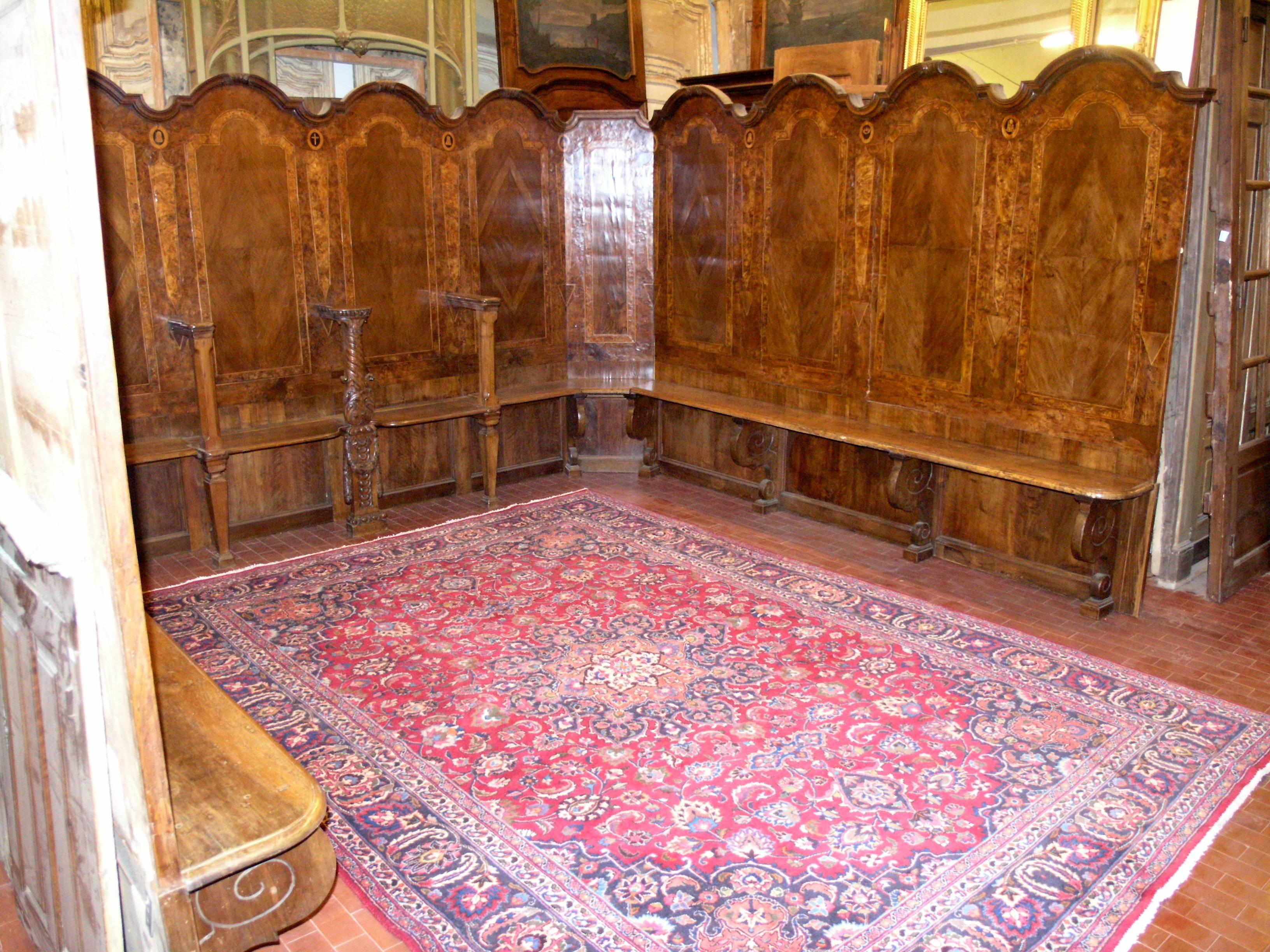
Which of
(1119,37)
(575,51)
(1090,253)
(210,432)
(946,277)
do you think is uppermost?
(575,51)

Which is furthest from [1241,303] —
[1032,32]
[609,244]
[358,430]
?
[358,430]

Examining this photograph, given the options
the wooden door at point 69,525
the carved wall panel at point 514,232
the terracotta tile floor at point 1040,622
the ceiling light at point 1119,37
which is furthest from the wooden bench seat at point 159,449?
the ceiling light at point 1119,37

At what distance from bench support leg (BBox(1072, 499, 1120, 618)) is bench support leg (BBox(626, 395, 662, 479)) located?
2.98 m

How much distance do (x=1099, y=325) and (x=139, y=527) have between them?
500cm

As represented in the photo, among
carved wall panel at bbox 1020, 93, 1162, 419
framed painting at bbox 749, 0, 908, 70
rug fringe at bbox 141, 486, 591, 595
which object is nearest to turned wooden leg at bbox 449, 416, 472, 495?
rug fringe at bbox 141, 486, 591, 595

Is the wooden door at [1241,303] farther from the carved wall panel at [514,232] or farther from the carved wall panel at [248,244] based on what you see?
the carved wall panel at [248,244]

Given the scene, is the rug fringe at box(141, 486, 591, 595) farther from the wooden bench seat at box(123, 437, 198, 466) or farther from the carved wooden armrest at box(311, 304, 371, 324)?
the carved wooden armrest at box(311, 304, 371, 324)

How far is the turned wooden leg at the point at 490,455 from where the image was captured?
6.38 m

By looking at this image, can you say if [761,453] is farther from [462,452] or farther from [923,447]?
[462,452]

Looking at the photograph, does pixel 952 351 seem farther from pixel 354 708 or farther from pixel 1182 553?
pixel 354 708

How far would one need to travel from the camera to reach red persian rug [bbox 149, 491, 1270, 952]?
287cm

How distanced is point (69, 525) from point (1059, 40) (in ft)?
19.6

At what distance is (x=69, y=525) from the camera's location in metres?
1.86

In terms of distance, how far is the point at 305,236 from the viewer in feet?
19.4
